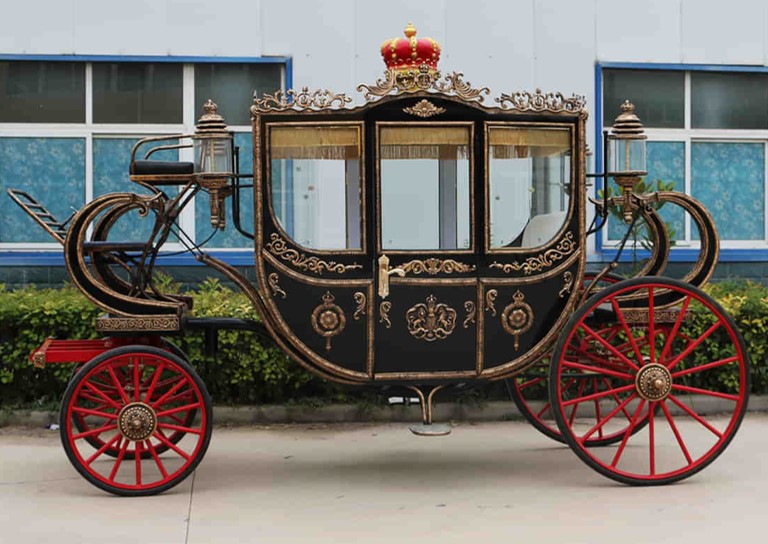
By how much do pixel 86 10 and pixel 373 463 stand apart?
4442mm

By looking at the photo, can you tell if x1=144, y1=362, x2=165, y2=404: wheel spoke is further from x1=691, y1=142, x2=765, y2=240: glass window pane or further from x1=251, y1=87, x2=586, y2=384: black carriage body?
x1=691, y1=142, x2=765, y2=240: glass window pane

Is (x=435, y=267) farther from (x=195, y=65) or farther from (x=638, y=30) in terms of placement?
(x=638, y=30)

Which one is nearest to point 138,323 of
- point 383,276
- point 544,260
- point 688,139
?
point 383,276

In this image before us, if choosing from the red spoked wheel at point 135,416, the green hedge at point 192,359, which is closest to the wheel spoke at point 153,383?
the red spoked wheel at point 135,416

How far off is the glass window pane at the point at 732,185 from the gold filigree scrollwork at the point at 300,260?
15.1 ft

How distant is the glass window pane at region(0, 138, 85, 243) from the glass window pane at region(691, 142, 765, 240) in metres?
5.12

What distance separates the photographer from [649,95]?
9906 millimetres

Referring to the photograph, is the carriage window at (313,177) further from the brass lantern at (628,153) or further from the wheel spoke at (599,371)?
the brass lantern at (628,153)

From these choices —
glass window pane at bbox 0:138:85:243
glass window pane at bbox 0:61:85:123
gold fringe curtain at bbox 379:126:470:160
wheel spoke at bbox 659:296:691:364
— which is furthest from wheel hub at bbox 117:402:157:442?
glass window pane at bbox 0:61:85:123

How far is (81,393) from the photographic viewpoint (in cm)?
646

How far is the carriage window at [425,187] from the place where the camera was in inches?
257

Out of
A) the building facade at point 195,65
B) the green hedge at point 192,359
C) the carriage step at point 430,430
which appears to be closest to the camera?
the carriage step at point 430,430

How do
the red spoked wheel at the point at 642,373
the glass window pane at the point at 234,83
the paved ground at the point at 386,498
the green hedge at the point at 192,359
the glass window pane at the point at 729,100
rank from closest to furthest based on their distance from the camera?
the paved ground at the point at 386,498
the red spoked wheel at the point at 642,373
the green hedge at the point at 192,359
the glass window pane at the point at 234,83
the glass window pane at the point at 729,100

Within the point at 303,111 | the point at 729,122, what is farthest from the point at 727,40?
the point at 303,111
